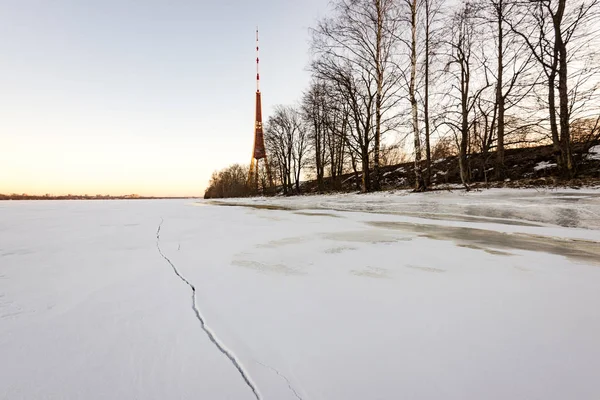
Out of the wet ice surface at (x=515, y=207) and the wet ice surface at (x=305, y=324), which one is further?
the wet ice surface at (x=515, y=207)

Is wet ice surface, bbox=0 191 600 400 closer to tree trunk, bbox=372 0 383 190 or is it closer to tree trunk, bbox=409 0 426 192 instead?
tree trunk, bbox=409 0 426 192

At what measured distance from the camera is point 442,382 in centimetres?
68

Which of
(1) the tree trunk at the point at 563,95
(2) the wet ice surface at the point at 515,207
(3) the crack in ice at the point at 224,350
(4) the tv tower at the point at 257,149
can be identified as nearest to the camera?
(3) the crack in ice at the point at 224,350

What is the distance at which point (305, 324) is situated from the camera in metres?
0.96

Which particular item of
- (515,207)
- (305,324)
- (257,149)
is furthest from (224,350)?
(257,149)

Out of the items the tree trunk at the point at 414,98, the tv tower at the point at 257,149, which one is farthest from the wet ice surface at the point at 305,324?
the tv tower at the point at 257,149

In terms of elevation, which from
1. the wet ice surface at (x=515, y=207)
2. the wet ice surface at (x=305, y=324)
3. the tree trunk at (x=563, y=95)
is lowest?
the wet ice surface at (x=305, y=324)

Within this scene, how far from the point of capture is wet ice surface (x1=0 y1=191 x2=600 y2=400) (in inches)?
26.7

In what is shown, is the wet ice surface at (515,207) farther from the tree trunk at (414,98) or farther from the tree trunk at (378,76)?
the tree trunk at (378,76)

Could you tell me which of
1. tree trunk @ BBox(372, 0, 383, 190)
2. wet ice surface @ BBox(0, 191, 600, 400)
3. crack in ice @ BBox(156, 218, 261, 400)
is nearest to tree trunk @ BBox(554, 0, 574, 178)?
tree trunk @ BBox(372, 0, 383, 190)

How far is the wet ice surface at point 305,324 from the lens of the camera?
2.22ft

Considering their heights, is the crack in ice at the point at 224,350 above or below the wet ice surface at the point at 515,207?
below

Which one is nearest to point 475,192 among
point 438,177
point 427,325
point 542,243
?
point 542,243

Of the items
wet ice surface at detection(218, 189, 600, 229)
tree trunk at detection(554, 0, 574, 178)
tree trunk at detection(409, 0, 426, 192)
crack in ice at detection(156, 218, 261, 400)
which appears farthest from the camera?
tree trunk at detection(409, 0, 426, 192)
